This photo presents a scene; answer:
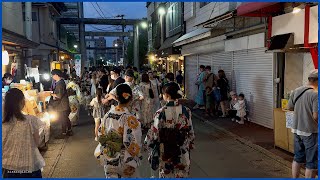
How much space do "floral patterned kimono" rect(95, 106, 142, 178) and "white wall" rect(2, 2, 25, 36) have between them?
14.3m

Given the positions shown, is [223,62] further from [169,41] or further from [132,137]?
[169,41]

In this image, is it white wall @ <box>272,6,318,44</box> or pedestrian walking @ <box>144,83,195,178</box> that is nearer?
pedestrian walking @ <box>144,83,195,178</box>

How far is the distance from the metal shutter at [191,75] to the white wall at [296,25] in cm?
939

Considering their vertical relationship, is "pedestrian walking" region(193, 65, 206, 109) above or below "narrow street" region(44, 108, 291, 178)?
above

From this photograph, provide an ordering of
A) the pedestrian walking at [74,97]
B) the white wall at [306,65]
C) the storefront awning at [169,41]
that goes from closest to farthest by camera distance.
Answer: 1. the white wall at [306,65]
2. the pedestrian walking at [74,97]
3. the storefront awning at [169,41]

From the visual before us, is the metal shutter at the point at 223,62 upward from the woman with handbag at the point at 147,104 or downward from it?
upward

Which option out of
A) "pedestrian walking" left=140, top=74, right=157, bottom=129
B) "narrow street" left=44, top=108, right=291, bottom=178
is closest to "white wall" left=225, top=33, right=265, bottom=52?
"narrow street" left=44, top=108, right=291, bottom=178

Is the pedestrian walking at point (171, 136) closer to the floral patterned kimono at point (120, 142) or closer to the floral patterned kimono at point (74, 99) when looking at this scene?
the floral patterned kimono at point (120, 142)

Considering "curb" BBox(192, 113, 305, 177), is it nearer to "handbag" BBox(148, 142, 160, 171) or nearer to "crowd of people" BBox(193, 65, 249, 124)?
"crowd of people" BBox(193, 65, 249, 124)

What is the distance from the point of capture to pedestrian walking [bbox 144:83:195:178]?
5.25 meters

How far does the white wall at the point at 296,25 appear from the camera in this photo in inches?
342

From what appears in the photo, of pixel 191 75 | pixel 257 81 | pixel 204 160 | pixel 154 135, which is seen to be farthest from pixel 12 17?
pixel 154 135

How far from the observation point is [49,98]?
11.6m

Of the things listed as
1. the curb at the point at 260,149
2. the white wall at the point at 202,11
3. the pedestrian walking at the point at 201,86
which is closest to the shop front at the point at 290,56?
the curb at the point at 260,149
